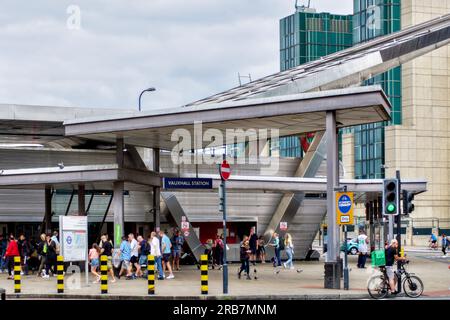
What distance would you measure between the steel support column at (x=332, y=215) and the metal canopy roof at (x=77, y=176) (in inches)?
352

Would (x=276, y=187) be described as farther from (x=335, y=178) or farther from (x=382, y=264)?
(x=382, y=264)

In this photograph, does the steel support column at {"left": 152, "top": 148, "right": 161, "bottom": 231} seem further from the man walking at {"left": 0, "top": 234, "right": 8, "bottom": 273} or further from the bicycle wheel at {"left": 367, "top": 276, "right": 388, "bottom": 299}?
the bicycle wheel at {"left": 367, "top": 276, "right": 388, "bottom": 299}

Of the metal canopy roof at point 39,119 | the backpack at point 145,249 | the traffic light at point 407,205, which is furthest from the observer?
the metal canopy roof at point 39,119

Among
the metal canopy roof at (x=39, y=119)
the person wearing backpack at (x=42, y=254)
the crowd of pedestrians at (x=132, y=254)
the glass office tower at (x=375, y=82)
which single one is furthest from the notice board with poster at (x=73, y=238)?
the glass office tower at (x=375, y=82)

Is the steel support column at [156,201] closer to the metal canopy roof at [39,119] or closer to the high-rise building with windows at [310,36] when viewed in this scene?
the metal canopy roof at [39,119]

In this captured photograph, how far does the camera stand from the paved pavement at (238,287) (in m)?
24.9

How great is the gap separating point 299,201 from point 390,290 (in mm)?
21884

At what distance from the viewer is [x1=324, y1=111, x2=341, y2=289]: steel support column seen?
27.1m

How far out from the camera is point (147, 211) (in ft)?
147

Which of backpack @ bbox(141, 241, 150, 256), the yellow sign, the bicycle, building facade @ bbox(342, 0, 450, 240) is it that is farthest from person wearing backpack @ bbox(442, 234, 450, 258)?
building facade @ bbox(342, 0, 450, 240)

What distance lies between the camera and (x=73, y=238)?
29.2m

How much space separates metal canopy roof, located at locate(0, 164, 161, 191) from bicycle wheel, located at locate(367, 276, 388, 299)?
12.2 meters
